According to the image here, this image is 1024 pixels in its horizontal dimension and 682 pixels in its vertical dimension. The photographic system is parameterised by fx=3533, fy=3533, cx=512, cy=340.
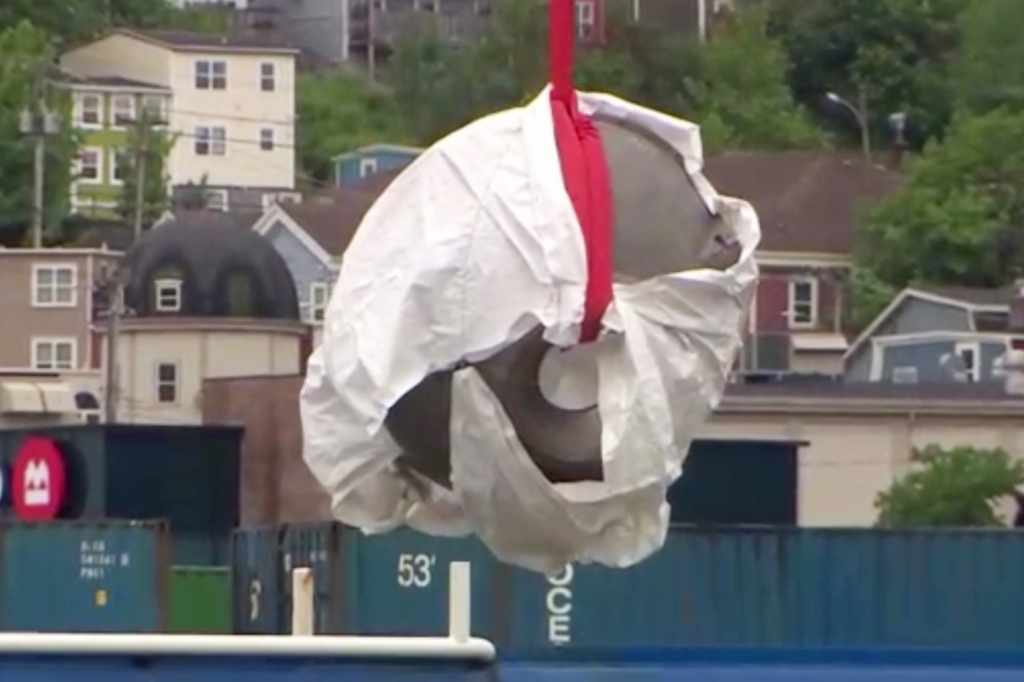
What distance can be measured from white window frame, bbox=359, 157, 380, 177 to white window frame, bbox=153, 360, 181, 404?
39399 millimetres

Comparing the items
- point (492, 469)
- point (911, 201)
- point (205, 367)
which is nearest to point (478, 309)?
point (492, 469)

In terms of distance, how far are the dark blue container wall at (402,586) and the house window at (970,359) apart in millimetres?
36533

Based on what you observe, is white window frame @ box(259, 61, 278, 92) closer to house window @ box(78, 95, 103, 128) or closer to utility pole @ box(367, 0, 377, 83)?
house window @ box(78, 95, 103, 128)

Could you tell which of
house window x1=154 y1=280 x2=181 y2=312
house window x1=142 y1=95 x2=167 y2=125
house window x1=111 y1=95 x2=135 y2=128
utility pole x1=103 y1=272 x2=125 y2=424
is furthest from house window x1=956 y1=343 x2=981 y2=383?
house window x1=111 y1=95 x2=135 y2=128

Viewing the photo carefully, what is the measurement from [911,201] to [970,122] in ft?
21.9

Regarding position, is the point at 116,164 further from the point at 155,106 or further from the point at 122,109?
the point at 155,106

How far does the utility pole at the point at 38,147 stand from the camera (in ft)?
300

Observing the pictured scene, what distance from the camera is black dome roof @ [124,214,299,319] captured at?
218 ft

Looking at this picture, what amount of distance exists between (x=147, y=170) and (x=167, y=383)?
41690 millimetres

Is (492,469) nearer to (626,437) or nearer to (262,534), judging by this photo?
(626,437)

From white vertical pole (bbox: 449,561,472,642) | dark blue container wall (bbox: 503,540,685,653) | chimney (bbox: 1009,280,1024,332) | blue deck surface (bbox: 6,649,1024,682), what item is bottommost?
dark blue container wall (bbox: 503,540,685,653)

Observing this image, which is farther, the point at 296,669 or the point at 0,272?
the point at 0,272

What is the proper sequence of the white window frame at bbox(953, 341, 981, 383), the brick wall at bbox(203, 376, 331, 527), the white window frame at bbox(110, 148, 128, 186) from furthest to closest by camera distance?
the white window frame at bbox(110, 148, 128, 186), the white window frame at bbox(953, 341, 981, 383), the brick wall at bbox(203, 376, 331, 527)

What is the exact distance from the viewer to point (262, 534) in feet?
95.1
